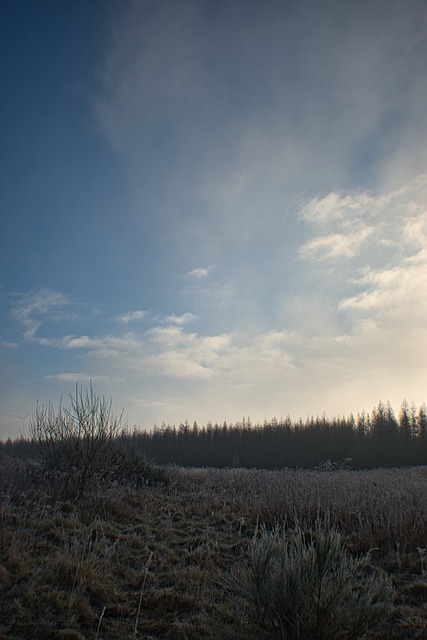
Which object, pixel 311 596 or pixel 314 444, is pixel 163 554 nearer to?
pixel 311 596

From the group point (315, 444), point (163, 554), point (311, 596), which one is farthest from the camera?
point (315, 444)

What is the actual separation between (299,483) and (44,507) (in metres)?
7.26

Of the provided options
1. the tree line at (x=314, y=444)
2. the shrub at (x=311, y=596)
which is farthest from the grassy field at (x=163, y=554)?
the tree line at (x=314, y=444)

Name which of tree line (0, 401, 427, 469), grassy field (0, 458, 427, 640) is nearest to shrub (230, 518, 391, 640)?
grassy field (0, 458, 427, 640)

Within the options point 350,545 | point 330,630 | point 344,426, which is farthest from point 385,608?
point 344,426

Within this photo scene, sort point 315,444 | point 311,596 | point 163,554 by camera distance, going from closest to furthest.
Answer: point 311,596 → point 163,554 → point 315,444

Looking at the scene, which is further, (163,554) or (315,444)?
(315,444)

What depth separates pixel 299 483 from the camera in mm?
12055

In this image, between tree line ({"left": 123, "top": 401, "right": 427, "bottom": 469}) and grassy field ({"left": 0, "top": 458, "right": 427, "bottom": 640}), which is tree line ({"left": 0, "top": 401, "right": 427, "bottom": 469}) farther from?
grassy field ({"left": 0, "top": 458, "right": 427, "bottom": 640})

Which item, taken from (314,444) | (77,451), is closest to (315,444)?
(314,444)

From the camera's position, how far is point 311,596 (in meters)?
3.85

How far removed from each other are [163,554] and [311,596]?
4143 mm

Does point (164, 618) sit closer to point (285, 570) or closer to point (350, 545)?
point (285, 570)

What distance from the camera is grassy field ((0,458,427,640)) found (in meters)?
4.57
